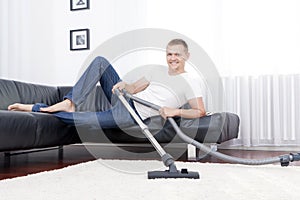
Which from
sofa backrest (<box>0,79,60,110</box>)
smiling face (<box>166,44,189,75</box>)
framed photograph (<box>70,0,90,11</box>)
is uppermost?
framed photograph (<box>70,0,90,11</box>)

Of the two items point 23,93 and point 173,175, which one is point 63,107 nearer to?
point 23,93

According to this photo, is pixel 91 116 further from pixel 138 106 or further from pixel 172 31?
pixel 172 31

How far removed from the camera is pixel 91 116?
2447mm

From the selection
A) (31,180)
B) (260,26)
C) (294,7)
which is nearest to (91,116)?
(31,180)

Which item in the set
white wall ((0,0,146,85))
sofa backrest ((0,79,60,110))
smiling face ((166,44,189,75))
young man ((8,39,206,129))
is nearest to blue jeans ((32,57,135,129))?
young man ((8,39,206,129))

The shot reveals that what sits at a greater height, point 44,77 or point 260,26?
point 260,26

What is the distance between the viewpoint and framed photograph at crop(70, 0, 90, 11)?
4203mm

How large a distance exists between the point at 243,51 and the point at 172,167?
2.06 meters

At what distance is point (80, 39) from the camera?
4207mm

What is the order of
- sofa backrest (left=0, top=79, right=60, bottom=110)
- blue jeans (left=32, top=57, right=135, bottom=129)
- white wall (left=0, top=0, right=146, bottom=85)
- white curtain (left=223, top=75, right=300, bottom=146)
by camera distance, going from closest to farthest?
blue jeans (left=32, top=57, right=135, bottom=129) < sofa backrest (left=0, top=79, right=60, bottom=110) < white curtain (left=223, top=75, right=300, bottom=146) < white wall (left=0, top=0, right=146, bottom=85)

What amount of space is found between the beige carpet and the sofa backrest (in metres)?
1.20

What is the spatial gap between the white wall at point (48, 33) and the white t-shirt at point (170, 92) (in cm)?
155

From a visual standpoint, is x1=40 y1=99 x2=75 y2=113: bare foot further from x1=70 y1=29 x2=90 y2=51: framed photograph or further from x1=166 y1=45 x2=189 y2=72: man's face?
x1=70 y1=29 x2=90 y2=51: framed photograph

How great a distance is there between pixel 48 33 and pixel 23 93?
4.72ft
